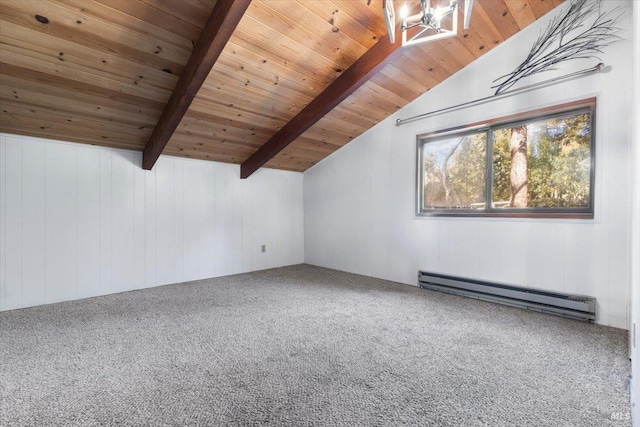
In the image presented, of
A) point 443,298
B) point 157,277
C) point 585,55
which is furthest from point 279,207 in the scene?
point 585,55

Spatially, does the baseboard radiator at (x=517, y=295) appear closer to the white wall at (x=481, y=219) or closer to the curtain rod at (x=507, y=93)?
the white wall at (x=481, y=219)

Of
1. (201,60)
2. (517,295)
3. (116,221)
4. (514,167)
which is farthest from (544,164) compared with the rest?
(116,221)

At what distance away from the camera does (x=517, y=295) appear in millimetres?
2711

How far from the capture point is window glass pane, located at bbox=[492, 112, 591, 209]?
2490 mm

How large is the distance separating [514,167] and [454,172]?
1.93 ft

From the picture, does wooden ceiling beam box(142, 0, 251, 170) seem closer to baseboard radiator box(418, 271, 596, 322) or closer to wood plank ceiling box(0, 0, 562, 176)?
wood plank ceiling box(0, 0, 562, 176)

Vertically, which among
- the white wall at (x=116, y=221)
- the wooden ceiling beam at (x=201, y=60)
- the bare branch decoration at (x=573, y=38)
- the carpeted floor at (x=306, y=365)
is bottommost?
the carpeted floor at (x=306, y=365)

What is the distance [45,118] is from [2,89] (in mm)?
398

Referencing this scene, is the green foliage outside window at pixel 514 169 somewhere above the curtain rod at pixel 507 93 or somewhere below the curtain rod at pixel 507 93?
below

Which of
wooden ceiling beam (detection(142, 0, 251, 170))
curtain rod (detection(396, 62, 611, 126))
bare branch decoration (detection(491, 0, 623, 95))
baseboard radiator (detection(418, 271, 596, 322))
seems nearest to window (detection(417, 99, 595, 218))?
curtain rod (detection(396, 62, 611, 126))

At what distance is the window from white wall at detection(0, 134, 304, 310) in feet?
8.22

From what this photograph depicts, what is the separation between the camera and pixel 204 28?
2.11m

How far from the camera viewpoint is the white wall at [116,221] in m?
2.74

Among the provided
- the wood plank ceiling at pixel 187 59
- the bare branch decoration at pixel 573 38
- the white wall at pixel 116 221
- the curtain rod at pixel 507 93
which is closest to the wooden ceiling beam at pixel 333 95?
the wood plank ceiling at pixel 187 59
